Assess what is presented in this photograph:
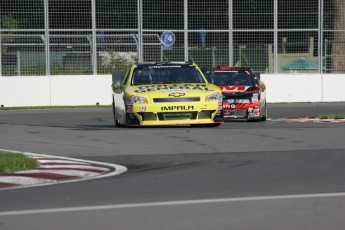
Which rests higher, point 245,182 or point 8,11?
point 8,11

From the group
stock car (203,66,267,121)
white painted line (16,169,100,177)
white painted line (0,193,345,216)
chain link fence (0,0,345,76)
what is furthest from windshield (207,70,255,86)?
white painted line (0,193,345,216)

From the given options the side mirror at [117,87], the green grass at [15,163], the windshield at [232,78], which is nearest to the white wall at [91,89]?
the windshield at [232,78]

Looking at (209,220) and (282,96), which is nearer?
(209,220)

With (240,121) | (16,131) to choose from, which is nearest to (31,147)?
(16,131)

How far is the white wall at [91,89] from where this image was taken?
33.2m

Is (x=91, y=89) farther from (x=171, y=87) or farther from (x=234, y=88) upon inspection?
(x=171, y=87)

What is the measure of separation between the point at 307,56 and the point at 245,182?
25.6m

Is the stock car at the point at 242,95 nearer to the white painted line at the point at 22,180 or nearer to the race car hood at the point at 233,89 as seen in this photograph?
the race car hood at the point at 233,89

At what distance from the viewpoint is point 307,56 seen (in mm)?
35594

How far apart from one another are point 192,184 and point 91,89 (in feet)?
78.5

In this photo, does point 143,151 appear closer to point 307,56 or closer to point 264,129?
point 264,129

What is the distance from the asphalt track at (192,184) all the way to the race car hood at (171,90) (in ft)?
2.60

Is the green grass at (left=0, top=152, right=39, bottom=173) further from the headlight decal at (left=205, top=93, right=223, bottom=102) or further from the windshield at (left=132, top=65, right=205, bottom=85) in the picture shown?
the windshield at (left=132, top=65, right=205, bottom=85)

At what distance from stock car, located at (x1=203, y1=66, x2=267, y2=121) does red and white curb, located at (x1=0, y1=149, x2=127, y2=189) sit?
8.94 m
